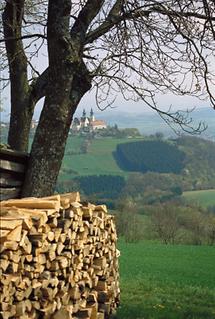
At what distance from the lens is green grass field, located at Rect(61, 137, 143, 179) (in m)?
86.2

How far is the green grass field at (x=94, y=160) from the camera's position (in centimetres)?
8621

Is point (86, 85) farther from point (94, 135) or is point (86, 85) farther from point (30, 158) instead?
point (94, 135)

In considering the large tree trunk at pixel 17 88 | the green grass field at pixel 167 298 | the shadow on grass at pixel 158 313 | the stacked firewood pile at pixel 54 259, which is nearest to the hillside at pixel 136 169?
the green grass field at pixel 167 298

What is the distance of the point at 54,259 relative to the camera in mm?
7191

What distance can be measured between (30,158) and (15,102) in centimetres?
227

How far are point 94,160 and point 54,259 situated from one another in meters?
84.6

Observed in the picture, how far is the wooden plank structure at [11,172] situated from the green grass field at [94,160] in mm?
70437

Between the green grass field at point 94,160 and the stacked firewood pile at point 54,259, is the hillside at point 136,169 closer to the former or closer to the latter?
the green grass field at point 94,160

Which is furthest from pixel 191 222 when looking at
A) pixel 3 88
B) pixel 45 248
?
pixel 45 248

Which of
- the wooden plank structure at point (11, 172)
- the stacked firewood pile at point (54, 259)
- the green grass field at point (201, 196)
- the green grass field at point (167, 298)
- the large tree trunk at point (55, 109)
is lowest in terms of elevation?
the green grass field at point (201, 196)

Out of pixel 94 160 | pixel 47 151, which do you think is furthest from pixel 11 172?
pixel 94 160

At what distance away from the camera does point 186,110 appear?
12.5 metres

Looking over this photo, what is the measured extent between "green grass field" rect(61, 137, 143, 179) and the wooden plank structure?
70.4m

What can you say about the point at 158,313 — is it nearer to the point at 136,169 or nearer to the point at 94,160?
the point at 94,160
